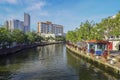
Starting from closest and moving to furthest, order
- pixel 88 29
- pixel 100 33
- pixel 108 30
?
pixel 108 30, pixel 100 33, pixel 88 29

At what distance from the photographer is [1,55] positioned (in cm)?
7488

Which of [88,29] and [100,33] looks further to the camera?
[88,29]

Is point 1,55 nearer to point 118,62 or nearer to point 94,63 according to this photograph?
point 94,63

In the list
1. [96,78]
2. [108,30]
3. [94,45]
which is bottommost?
[96,78]

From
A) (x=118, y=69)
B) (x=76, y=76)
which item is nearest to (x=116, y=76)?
(x=118, y=69)

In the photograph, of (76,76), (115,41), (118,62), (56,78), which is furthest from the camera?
(115,41)

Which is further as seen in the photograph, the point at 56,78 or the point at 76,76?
the point at 76,76

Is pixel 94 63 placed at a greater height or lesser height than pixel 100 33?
lesser

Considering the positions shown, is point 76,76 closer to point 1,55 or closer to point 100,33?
point 100,33

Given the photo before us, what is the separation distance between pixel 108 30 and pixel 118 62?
22.6m

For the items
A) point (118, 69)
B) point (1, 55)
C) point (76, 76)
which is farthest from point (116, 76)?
point (1, 55)

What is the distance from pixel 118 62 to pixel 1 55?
A: 4217 cm

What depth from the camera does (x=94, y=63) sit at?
5466 centimetres

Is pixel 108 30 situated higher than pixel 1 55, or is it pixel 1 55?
pixel 108 30
